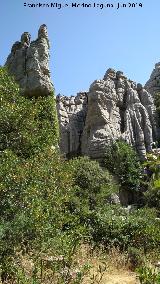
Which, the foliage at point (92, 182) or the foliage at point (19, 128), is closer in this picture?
the foliage at point (19, 128)

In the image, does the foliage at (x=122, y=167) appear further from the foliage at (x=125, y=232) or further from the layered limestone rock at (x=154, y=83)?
the foliage at (x=125, y=232)

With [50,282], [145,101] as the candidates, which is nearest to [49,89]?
[50,282]

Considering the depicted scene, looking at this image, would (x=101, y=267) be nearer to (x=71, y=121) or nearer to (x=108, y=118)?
(x=108, y=118)

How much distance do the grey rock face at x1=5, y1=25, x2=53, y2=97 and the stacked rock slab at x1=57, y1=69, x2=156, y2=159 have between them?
11693 millimetres

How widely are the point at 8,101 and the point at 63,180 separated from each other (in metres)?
4.91

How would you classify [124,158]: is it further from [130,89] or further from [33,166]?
[33,166]

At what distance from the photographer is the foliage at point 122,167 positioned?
3512 centimetres

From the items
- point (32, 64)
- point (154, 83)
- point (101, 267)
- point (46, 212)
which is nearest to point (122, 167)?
point (32, 64)

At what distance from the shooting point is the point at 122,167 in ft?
116

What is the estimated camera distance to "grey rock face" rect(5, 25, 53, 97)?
2489cm

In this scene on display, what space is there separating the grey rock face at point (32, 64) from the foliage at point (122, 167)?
1188 cm

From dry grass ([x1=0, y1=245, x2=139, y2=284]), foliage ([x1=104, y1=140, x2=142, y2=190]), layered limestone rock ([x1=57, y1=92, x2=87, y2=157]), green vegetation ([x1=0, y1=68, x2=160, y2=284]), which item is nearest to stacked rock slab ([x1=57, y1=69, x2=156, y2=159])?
layered limestone rock ([x1=57, y1=92, x2=87, y2=157])

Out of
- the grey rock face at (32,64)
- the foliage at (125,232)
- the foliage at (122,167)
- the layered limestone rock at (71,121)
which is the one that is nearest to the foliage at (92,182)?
the foliage at (125,232)

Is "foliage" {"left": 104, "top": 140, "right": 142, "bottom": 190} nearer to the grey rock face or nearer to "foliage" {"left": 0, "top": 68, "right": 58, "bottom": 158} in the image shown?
the grey rock face
